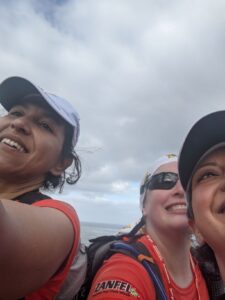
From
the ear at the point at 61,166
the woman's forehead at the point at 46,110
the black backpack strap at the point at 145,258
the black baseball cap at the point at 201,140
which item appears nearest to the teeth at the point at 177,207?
the black backpack strap at the point at 145,258

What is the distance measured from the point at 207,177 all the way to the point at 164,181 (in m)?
1.30

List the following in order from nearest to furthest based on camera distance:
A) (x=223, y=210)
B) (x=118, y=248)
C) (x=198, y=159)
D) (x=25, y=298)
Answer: (x=25, y=298) → (x=223, y=210) → (x=198, y=159) → (x=118, y=248)

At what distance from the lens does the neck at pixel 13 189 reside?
7.55 feet

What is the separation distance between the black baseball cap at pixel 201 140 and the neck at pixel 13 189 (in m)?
1.26

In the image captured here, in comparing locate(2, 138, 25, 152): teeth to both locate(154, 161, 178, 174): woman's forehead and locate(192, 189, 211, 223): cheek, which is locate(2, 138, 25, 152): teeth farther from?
locate(154, 161, 178, 174): woman's forehead

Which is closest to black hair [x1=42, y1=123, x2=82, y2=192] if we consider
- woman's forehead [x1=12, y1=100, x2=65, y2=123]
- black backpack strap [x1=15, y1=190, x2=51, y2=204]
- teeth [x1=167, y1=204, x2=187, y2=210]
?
woman's forehead [x1=12, y1=100, x2=65, y2=123]

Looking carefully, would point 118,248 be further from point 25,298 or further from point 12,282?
point 12,282

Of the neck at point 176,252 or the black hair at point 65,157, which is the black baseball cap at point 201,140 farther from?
the neck at point 176,252

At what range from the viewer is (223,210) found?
7.16 ft

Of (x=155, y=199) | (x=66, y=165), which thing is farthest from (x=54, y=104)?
(x=155, y=199)

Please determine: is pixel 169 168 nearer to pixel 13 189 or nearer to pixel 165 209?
pixel 165 209

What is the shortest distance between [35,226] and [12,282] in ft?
0.88

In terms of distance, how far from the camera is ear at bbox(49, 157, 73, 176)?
104 inches

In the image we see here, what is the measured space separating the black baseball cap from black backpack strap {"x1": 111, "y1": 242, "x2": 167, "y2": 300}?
2.51 ft
